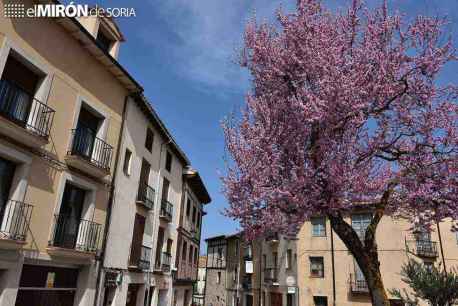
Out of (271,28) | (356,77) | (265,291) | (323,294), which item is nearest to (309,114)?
(356,77)

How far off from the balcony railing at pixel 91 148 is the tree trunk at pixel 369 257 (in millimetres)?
8429

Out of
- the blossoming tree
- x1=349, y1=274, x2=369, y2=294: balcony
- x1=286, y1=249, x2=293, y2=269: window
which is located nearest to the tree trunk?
the blossoming tree

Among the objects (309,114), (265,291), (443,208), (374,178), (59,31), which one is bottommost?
(265,291)

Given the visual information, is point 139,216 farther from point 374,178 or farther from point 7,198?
point 374,178

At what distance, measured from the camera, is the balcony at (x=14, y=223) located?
8.86 metres

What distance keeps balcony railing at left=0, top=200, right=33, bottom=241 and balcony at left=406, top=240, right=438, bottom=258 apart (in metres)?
26.2

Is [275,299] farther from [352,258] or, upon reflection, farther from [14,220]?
[14,220]

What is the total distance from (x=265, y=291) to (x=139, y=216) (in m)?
22.5

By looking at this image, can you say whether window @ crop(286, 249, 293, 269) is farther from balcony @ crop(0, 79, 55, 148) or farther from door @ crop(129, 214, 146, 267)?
balcony @ crop(0, 79, 55, 148)

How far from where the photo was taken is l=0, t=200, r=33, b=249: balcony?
8.86 meters

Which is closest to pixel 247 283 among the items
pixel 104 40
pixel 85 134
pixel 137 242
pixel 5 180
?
pixel 137 242

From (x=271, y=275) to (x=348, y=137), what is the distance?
26.6m

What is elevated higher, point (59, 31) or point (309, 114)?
point (59, 31)

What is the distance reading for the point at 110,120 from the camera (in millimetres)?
14125
